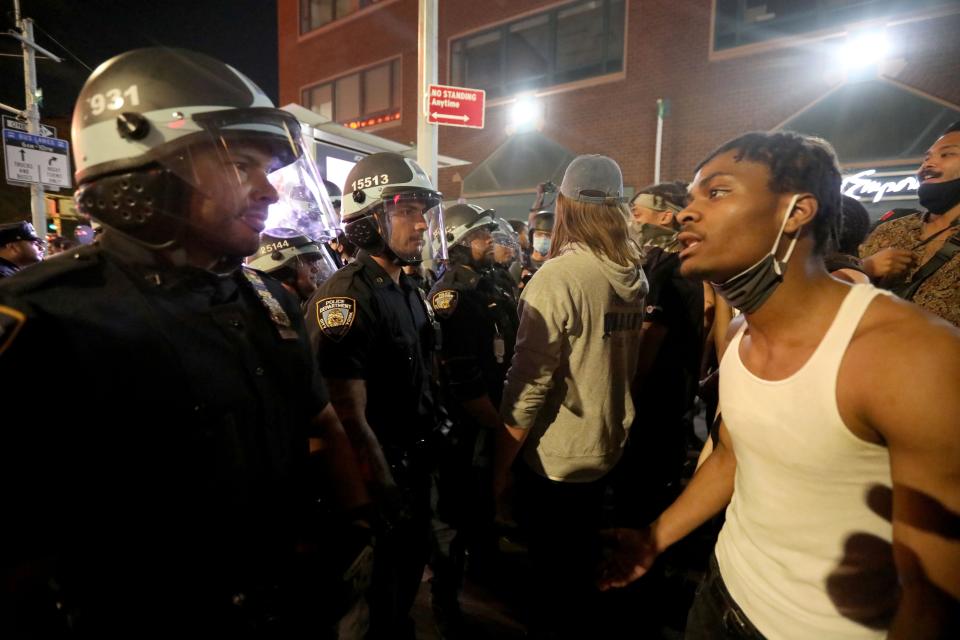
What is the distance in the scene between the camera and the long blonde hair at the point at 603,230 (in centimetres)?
250

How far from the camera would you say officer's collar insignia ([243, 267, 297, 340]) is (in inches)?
64.1

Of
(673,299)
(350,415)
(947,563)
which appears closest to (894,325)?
(947,563)

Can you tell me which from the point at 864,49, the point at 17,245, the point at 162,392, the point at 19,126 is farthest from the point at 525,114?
the point at 162,392

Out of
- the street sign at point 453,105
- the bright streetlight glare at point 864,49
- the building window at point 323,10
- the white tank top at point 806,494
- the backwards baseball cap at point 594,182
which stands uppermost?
the building window at point 323,10

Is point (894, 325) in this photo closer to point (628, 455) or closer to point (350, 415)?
point (350, 415)

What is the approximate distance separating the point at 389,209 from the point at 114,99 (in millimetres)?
1660

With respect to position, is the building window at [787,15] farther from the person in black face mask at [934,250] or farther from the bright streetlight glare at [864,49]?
the person in black face mask at [934,250]

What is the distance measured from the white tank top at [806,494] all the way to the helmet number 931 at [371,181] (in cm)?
240

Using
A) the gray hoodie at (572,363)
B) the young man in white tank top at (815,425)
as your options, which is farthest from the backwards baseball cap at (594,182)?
the young man in white tank top at (815,425)

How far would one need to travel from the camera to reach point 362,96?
18.7 meters

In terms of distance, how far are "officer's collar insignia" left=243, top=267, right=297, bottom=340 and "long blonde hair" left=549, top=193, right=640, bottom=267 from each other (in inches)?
60.6

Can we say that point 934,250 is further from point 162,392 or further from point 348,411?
point 162,392

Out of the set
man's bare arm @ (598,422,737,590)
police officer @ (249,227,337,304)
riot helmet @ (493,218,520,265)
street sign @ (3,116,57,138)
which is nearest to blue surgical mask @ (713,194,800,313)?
man's bare arm @ (598,422,737,590)

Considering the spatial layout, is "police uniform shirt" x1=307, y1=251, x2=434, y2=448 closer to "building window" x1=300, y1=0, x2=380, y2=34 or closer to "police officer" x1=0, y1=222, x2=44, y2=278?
"police officer" x1=0, y1=222, x2=44, y2=278
